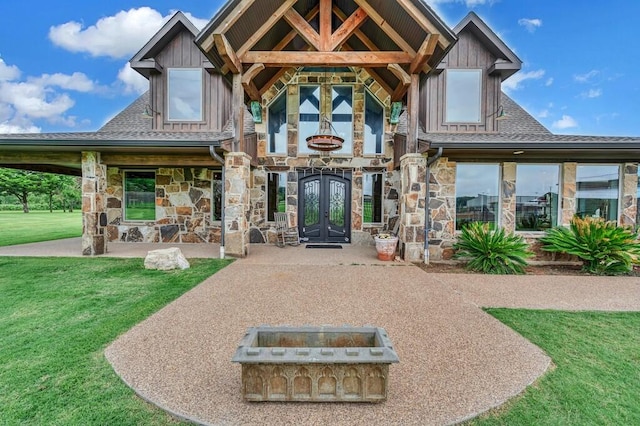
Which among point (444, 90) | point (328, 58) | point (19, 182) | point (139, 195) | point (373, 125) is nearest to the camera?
point (328, 58)

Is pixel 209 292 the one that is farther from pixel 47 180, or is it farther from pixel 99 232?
pixel 47 180

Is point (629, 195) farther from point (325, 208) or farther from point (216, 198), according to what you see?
point (216, 198)

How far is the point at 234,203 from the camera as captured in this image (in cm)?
691

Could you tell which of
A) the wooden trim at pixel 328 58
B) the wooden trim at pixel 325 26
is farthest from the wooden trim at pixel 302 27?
the wooden trim at pixel 328 58

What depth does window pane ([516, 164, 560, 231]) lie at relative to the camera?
A: 7.33 meters

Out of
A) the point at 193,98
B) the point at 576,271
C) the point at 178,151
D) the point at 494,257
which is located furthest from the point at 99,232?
the point at 576,271

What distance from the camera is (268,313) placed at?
370cm

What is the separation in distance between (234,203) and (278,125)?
3.50m

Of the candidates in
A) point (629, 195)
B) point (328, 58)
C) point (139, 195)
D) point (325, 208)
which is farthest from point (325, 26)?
point (629, 195)

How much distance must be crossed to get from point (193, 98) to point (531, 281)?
31.3 feet

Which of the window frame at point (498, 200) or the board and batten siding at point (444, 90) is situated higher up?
the board and batten siding at point (444, 90)

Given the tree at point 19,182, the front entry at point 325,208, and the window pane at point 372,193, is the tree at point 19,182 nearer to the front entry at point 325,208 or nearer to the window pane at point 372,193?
the front entry at point 325,208

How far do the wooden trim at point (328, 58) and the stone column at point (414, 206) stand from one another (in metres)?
2.08

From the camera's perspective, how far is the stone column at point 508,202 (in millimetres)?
7273
